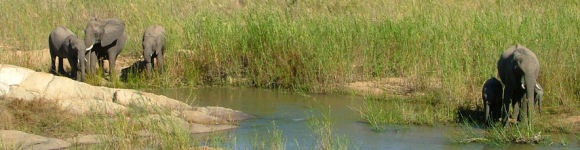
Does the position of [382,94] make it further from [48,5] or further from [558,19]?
[48,5]

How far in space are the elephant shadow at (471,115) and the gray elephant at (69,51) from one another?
5.40m

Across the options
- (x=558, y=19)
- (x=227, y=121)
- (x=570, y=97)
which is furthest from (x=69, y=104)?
(x=558, y=19)

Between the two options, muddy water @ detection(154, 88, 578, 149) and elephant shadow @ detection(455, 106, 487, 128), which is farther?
elephant shadow @ detection(455, 106, 487, 128)

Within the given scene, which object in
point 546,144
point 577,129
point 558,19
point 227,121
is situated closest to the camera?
point 546,144

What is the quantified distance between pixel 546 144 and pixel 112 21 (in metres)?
7.87

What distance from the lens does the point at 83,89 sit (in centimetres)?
1053

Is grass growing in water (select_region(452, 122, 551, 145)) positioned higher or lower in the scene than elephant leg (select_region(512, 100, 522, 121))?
lower

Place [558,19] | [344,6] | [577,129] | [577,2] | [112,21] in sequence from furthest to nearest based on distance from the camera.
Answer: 1. [344,6]
2. [577,2]
3. [112,21]
4. [558,19]
5. [577,129]

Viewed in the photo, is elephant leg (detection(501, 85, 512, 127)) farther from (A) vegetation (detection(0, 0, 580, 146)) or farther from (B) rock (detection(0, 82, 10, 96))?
(B) rock (detection(0, 82, 10, 96))

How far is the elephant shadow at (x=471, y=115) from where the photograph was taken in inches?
391

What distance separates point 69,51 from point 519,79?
674 cm

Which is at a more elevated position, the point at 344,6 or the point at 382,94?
the point at 344,6

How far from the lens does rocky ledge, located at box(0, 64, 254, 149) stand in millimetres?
10023

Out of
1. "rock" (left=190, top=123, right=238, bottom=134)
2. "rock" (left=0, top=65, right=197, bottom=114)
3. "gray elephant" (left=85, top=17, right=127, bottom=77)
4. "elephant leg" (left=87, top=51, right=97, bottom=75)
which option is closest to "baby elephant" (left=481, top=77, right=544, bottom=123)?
"rock" (left=190, top=123, right=238, bottom=134)
